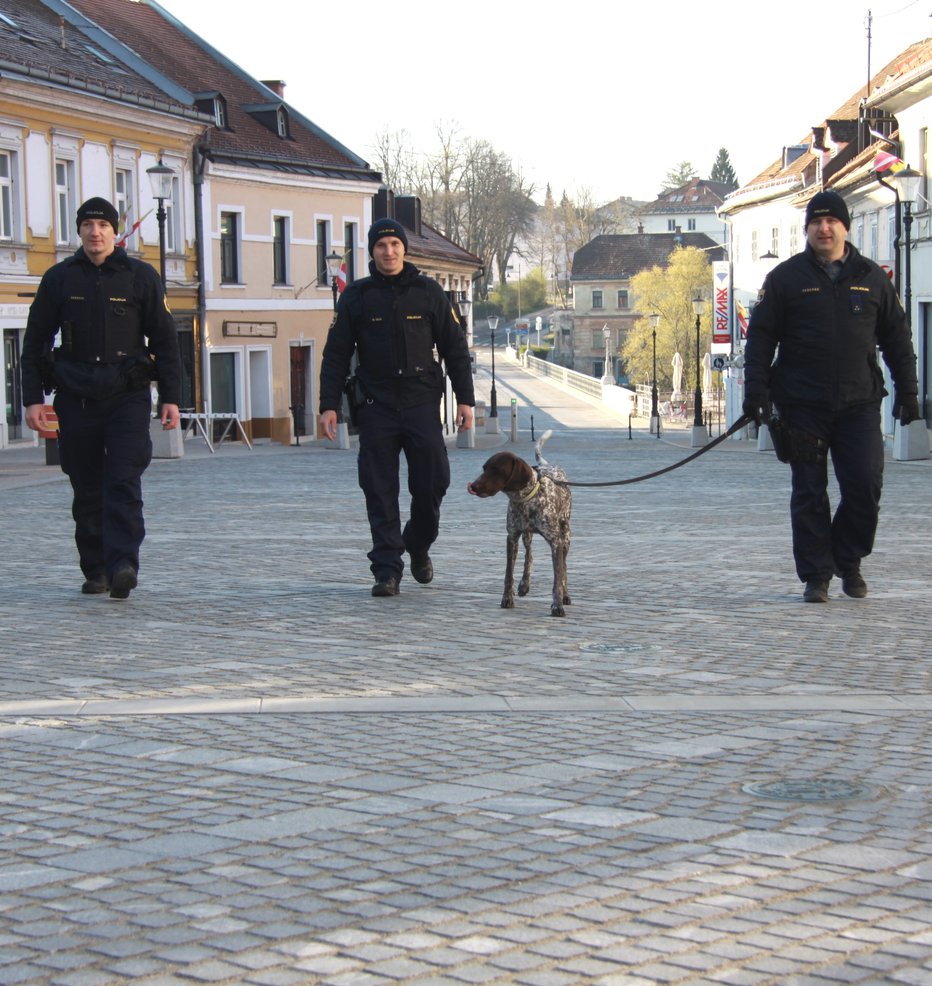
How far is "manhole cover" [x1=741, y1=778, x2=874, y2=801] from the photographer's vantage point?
202 inches

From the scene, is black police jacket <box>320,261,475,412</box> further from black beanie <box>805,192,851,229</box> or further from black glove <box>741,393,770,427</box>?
black beanie <box>805,192,851,229</box>

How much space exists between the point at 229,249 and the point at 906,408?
128ft

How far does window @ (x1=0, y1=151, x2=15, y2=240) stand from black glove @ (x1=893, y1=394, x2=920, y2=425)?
28230 millimetres

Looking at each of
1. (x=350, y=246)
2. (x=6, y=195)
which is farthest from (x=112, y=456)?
(x=350, y=246)

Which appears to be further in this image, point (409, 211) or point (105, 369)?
point (409, 211)

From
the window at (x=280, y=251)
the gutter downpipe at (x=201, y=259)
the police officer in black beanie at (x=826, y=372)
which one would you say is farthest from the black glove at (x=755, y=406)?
the window at (x=280, y=251)

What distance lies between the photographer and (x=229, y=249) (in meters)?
47.0

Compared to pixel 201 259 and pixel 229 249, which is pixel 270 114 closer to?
pixel 229 249

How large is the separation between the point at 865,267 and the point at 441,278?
6489cm

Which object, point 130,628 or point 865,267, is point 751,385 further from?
point 130,628

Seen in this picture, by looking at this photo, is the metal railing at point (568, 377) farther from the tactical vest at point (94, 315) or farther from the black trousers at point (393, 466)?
the tactical vest at point (94, 315)

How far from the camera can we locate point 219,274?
46031 millimetres

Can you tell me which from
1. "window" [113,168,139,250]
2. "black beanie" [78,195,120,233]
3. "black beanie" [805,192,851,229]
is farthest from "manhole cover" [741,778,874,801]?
"window" [113,168,139,250]

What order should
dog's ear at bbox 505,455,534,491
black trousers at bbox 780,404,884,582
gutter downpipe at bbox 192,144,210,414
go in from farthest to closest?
gutter downpipe at bbox 192,144,210,414 < black trousers at bbox 780,404,884,582 < dog's ear at bbox 505,455,534,491
